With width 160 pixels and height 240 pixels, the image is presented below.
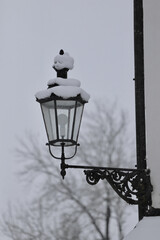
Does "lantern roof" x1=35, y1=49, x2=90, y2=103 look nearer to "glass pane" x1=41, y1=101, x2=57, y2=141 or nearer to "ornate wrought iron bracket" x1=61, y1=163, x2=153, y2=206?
"glass pane" x1=41, y1=101, x2=57, y2=141

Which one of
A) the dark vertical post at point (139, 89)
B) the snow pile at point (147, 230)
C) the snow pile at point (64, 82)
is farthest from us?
the dark vertical post at point (139, 89)

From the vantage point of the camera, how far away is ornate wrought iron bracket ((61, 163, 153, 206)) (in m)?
3.66

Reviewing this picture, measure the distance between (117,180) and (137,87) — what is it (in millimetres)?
744

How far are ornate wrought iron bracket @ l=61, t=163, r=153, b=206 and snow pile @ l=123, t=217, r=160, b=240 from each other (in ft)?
0.38

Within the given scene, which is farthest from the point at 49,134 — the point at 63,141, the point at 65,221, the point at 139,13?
the point at 65,221

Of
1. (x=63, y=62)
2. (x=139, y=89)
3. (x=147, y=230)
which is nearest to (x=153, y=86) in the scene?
(x=139, y=89)

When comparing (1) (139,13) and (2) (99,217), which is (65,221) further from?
(1) (139,13)

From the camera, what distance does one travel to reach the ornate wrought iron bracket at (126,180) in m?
3.66

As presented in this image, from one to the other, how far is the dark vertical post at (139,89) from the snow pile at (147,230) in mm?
118

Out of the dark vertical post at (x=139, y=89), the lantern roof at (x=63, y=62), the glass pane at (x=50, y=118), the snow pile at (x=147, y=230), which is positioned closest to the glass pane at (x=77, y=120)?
the glass pane at (x=50, y=118)

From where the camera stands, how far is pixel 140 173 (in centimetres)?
375

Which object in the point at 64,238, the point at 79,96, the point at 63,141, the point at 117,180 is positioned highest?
the point at 79,96

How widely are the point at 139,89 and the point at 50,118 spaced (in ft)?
2.39

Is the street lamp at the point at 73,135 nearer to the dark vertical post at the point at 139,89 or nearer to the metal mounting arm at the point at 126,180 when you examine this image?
the metal mounting arm at the point at 126,180
